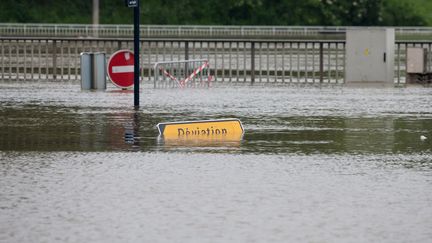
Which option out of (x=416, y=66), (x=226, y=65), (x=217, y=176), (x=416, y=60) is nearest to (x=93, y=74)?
(x=416, y=60)

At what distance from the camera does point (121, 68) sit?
26.1m

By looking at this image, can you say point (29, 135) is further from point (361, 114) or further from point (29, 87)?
point (29, 87)

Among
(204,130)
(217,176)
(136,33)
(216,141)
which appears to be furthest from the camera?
(136,33)

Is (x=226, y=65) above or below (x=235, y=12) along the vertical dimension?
below

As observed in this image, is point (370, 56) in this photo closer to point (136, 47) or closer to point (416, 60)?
point (416, 60)

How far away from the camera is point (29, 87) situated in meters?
27.9

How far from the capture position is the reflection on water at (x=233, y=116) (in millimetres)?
15258

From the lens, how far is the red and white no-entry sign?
1008 inches

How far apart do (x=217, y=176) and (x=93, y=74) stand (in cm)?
1467

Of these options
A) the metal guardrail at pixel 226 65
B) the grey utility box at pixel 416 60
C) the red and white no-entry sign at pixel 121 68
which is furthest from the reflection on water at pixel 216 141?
the metal guardrail at pixel 226 65

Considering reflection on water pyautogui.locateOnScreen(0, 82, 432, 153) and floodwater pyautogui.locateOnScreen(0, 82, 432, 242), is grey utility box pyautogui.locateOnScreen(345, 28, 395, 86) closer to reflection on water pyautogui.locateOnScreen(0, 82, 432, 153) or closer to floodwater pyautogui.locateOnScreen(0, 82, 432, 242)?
reflection on water pyautogui.locateOnScreen(0, 82, 432, 153)

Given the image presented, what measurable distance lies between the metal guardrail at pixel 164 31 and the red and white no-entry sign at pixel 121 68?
36.3 meters

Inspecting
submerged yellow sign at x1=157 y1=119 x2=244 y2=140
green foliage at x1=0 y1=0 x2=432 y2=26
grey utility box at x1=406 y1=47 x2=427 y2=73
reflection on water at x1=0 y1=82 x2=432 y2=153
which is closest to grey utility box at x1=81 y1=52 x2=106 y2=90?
reflection on water at x1=0 y1=82 x2=432 y2=153

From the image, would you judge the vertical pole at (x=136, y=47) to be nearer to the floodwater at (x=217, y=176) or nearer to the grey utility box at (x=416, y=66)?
the floodwater at (x=217, y=176)
